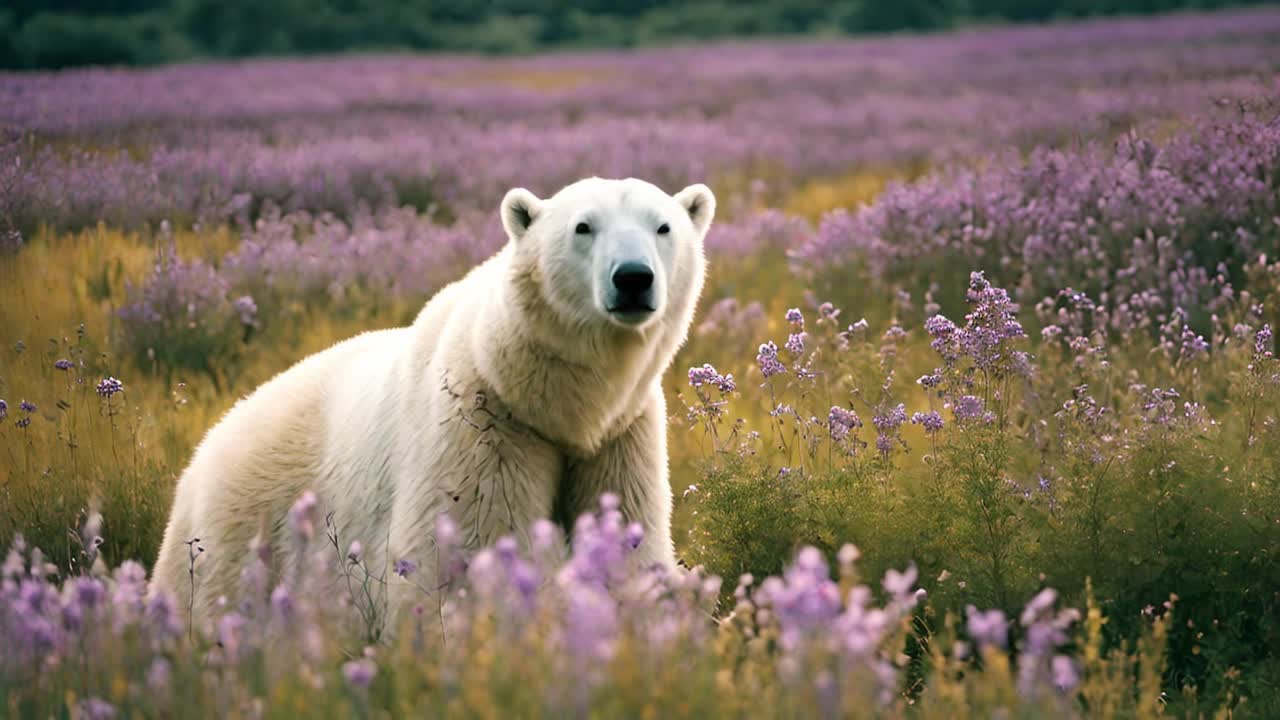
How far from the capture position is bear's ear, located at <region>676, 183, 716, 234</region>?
13.7 feet

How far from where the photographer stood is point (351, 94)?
18.5 m

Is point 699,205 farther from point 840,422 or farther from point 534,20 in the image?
point 534,20

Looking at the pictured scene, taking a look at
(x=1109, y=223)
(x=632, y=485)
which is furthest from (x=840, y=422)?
(x=1109, y=223)

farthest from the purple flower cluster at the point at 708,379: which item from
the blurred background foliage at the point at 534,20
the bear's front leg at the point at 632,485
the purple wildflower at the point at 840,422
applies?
the blurred background foliage at the point at 534,20

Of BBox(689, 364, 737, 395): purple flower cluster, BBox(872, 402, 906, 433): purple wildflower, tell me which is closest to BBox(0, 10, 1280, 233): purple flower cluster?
BBox(872, 402, 906, 433): purple wildflower

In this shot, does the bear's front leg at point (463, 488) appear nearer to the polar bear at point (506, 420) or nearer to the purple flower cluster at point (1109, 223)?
the polar bear at point (506, 420)

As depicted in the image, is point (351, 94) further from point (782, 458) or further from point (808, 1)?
point (808, 1)

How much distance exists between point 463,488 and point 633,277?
834mm

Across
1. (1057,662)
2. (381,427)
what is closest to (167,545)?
(381,427)

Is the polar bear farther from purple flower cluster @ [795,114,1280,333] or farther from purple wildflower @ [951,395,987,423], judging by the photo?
purple flower cluster @ [795,114,1280,333]

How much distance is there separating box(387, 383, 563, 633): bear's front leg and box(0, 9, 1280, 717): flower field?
99mm

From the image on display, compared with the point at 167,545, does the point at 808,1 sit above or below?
above

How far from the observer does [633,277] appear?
3.46m

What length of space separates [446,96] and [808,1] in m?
31.6
